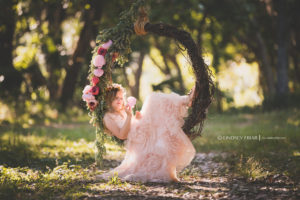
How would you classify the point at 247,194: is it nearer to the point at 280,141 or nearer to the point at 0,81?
the point at 280,141

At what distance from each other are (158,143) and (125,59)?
141 centimetres

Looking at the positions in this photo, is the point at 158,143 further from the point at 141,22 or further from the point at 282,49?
the point at 282,49

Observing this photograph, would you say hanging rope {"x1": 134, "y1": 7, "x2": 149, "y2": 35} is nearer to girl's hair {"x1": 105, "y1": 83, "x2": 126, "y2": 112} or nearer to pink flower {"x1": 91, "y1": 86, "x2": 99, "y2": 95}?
girl's hair {"x1": 105, "y1": 83, "x2": 126, "y2": 112}

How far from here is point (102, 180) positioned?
4.71 meters

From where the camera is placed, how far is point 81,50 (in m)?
13.7

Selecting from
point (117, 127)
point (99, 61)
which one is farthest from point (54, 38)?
point (117, 127)

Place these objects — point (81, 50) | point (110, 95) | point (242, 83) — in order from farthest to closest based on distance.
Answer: point (242, 83) → point (81, 50) → point (110, 95)

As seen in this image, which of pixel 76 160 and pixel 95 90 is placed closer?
pixel 95 90

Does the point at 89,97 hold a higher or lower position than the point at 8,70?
lower

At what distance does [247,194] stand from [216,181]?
829 millimetres

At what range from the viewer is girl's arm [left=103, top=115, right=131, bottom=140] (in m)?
4.86

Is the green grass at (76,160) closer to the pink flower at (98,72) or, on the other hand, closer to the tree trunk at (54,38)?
the pink flower at (98,72)

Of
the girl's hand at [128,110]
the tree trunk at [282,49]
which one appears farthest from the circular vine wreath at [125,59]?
the tree trunk at [282,49]

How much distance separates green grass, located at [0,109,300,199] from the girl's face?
669mm
